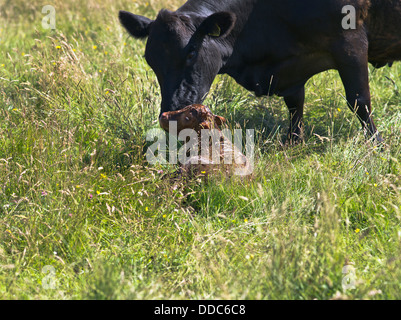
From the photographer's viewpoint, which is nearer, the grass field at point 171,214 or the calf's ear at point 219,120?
the grass field at point 171,214

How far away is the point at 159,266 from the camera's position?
362cm

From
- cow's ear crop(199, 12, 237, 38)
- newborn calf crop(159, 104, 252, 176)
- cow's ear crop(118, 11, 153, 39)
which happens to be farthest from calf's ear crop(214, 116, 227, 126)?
cow's ear crop(118, 11, 153, 39)

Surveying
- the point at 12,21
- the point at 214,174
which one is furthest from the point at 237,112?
the point at 12,21

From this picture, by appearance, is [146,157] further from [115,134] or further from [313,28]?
[313,28]

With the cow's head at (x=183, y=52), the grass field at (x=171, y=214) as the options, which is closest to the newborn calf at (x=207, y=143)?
the grass field at (x=171, y=214)

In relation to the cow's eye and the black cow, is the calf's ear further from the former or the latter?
the cow's eye

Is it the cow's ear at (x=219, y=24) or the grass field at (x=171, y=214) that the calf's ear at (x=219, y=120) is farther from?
the cow's ear at (x=219, y=24)

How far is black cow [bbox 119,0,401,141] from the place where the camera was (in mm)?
4883

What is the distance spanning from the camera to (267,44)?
5.40m

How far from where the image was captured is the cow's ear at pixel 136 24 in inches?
215

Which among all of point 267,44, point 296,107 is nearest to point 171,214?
point 267,44

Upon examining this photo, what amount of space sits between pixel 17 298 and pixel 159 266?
834 mm
